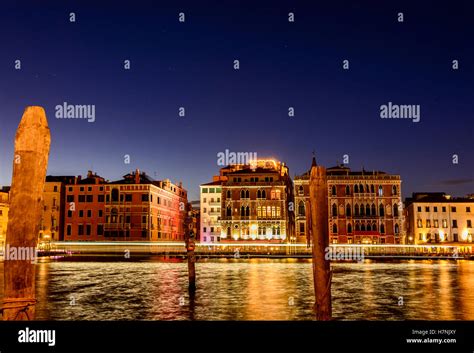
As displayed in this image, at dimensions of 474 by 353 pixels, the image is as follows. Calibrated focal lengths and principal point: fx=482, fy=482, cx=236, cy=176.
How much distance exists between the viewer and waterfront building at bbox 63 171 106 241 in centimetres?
7600

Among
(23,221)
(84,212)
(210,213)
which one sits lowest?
(23,221)

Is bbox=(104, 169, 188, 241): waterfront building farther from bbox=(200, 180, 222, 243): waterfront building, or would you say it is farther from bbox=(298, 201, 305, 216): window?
bbox=(298, 201, 305, 216): window

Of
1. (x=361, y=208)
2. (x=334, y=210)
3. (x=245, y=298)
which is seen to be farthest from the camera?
(x=334, y=210)

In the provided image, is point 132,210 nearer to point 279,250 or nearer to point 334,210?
point 279,250

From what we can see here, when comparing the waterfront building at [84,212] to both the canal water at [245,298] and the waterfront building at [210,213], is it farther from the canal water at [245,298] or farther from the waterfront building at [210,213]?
the canal water at [245,298]

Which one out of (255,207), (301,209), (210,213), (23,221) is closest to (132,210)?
(210,213)

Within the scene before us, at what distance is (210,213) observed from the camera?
281 feet

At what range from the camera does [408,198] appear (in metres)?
88.1

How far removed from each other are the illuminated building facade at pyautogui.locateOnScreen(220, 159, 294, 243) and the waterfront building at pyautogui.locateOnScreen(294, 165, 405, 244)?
2.95 m

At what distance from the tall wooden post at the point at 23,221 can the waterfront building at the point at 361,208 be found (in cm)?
6334

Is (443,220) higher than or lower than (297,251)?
higher

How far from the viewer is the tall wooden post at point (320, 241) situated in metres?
10.9

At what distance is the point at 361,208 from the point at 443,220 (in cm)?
1532
